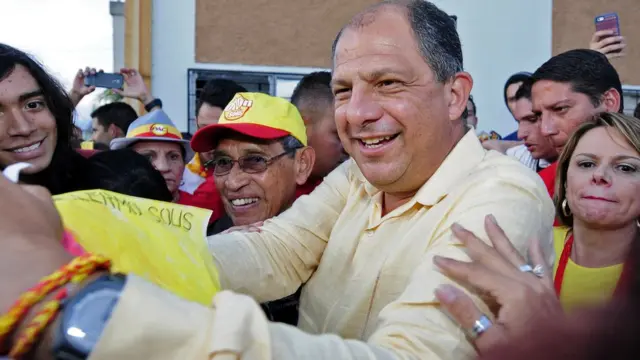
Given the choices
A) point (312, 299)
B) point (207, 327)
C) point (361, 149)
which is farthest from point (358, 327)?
point (207, 327)

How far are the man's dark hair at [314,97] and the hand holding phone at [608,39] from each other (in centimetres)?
181

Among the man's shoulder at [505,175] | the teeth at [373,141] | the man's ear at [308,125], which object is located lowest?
the man's ear at [308,125]

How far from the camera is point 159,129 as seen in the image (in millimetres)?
4492

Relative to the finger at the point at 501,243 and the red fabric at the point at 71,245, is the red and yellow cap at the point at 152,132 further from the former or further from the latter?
the red fabric at the point at 71,245

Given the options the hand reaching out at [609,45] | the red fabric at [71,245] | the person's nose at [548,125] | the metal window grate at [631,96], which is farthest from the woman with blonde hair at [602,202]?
the metal window grate at [631,96]

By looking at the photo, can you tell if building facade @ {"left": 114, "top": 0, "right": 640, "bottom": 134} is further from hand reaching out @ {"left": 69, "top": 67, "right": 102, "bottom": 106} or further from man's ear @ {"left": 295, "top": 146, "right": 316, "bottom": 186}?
man's ear @ {"left": 295, "top": 146, "right": 316, "bottom": 186}

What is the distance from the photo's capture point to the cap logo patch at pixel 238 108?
10.4 ft

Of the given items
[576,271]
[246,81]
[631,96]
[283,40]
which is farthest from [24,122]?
[631,96]

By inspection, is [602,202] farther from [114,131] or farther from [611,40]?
[114,131]

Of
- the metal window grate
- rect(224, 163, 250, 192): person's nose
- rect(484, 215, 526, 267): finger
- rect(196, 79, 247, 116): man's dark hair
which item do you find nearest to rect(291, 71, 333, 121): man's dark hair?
rect(224, 163, 250, 192): person's nose

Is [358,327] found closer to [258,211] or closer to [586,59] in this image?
[258,211]

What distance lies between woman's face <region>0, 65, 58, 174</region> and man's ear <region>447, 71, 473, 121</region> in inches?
60.7

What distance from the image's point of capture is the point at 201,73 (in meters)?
9.80

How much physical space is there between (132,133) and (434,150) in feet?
9.88
